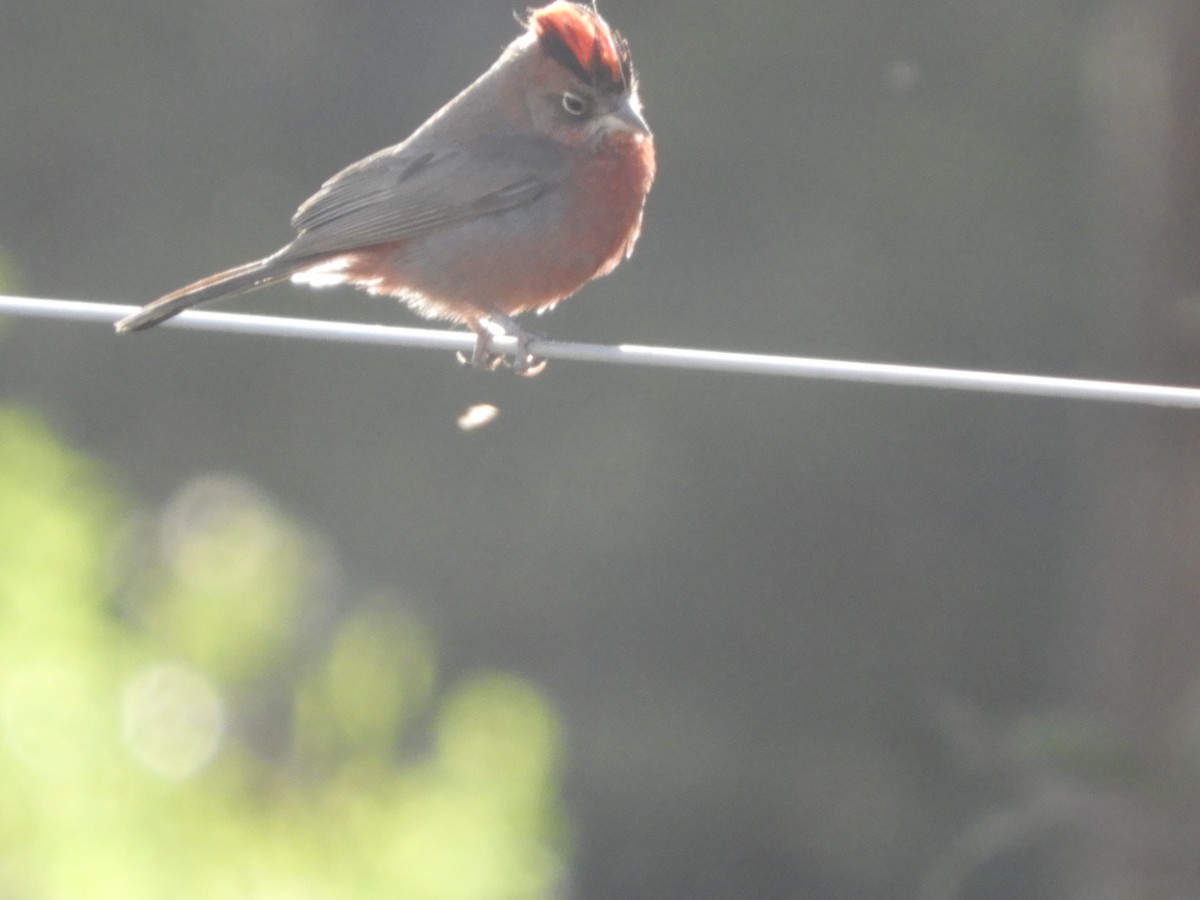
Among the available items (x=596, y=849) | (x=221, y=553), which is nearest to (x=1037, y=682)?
(x=596, y=849)

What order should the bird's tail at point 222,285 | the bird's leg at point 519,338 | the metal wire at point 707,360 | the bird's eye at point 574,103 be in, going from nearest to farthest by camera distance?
the metal wire at point 707,360 → the bird's tail at point 222,285 → the bird's leg at point 519,338 → the bird's eye at point 574,103

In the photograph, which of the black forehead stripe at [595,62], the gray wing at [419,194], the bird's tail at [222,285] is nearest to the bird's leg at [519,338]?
the gray wing at [419,194]

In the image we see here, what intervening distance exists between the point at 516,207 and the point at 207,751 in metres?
1.66

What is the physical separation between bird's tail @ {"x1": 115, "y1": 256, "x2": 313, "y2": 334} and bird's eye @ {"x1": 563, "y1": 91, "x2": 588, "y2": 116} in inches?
32.6

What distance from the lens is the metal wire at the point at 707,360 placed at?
3.05 m

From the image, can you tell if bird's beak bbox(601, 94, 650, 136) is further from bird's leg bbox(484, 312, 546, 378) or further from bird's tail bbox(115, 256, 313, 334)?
bird's tail bbox(115, 256, 313, 334)

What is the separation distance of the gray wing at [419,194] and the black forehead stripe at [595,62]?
0.23 m

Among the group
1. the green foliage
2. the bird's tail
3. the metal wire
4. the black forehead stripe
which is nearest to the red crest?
the black forehead stripe

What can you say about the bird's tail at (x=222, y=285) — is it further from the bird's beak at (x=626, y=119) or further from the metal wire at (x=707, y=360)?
the bird's beak at (x=626, y=119)

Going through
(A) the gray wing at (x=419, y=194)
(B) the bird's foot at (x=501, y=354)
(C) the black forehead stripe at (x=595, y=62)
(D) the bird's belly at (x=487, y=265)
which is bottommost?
(B) the bird's foot at (x=501, y=354)

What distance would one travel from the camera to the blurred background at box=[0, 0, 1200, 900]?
6.90m

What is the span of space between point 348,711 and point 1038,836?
3093 mm

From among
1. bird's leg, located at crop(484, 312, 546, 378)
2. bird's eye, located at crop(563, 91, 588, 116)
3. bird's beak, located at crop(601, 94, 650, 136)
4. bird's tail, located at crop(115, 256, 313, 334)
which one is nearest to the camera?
bird's tail, located at crop(115, 256, 313, 334)

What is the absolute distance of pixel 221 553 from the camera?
636cm
